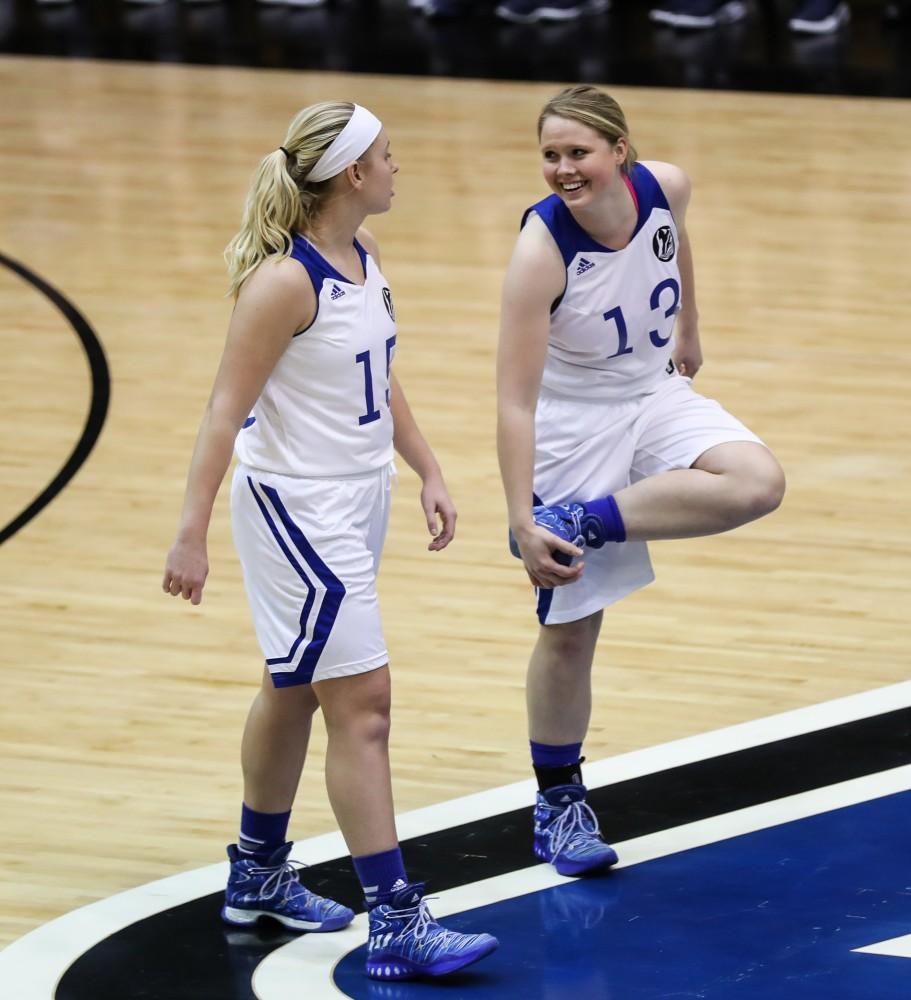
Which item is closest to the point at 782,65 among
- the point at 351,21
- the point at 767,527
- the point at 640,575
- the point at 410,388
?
the point at 351,21

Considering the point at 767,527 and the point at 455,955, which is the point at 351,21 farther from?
the point at 455,955

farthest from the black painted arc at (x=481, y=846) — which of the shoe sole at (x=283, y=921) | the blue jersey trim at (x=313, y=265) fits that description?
the blue jersey trim at (x=313, y=265)

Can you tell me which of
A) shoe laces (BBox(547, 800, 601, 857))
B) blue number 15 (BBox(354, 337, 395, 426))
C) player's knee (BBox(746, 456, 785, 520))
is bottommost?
shoe laces (BBox(547, 800, 601, 857))

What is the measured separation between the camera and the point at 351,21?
1345 centimetres

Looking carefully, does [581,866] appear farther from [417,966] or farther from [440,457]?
[440,457]

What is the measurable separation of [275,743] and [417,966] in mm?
475

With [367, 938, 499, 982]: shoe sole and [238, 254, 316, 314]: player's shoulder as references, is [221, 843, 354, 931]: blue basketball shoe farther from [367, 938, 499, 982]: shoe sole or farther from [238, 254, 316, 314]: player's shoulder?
[238, 254, 316, 314]: player's shoulder

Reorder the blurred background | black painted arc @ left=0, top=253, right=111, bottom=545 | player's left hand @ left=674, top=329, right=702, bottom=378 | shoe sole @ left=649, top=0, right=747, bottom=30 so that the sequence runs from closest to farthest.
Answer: player's left hand @ left=674, top=329, right=702, bottom=378
black painted arc @ left=0, top=253, right=111, bottom=545
the blurred background
shoe sole @ left=649, top=0, right=747, bottom=30

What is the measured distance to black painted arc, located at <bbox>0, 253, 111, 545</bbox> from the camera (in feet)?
19.4

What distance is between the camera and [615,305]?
362 cm

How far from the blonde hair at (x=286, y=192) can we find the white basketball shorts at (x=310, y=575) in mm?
355

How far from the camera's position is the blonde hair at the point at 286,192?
334 centimetres

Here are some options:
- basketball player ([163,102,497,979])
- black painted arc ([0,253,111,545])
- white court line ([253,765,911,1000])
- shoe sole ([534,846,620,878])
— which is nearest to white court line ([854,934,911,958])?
white court line ([253,765,911,1000])

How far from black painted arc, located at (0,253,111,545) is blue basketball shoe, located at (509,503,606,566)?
2507mm
